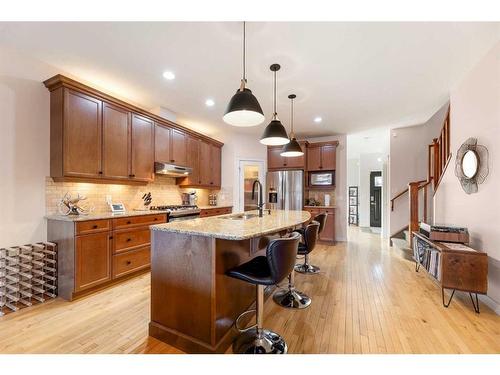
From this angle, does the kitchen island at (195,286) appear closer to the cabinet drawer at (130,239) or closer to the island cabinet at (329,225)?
the cabinet drawer at (130,239)

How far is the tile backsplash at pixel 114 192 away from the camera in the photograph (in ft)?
9.12

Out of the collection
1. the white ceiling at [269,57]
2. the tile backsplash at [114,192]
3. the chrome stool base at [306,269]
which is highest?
the white ceiling at [269,57]

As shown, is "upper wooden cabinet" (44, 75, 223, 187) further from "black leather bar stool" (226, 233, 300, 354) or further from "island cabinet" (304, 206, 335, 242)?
"island cabinet" (304, 206, 335, 242)

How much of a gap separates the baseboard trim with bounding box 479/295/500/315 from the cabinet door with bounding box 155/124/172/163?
184 inches

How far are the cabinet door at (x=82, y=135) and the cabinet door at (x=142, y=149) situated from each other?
520 mm

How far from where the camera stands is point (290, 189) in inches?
220

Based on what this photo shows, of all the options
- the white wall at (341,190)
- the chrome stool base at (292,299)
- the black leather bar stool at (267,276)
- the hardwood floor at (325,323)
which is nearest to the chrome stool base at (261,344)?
the black leather bar stool at (267,276)

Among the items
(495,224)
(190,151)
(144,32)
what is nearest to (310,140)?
(190,151)

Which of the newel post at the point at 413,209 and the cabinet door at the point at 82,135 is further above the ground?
the cabinet door at the point at 82,135

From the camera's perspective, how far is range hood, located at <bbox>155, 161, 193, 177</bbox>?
3.82 metres

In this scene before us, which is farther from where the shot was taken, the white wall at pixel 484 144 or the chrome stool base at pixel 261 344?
the white wall at pixel 484 144

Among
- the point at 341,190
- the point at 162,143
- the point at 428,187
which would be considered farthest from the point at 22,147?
the point at 428,187
